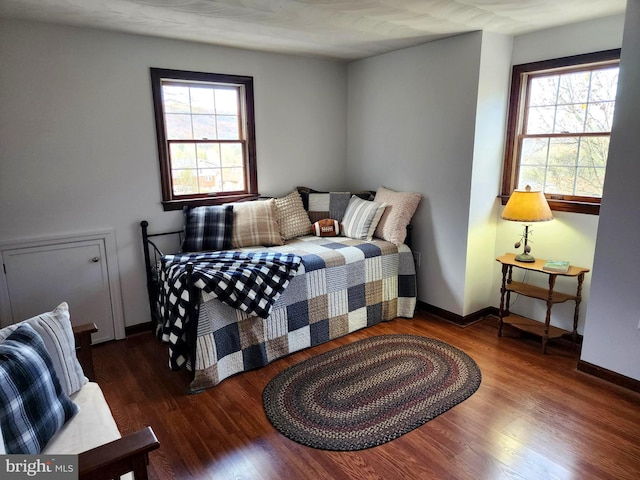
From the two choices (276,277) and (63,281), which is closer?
(276,277)

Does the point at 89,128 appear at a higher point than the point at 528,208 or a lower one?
higher

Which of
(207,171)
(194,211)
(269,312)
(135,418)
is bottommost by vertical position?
(135,418)

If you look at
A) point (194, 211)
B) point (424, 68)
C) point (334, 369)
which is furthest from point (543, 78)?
point (194, 211)

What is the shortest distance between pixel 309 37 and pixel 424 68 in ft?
3.35

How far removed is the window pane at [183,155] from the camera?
3443 millimetres

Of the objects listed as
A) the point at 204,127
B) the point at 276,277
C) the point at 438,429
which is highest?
the point at 204,127

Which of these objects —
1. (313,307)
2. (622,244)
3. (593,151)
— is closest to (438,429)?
(313,307)

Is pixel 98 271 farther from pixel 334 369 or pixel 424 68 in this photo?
pixel 424 68

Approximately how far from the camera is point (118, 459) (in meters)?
1.23

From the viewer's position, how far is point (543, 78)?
324 cm

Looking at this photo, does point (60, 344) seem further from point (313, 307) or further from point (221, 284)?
point (313, 307)

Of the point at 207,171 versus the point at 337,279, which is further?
the point at 207,171

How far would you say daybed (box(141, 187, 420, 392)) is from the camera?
2.62 metres

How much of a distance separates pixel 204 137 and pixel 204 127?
0.28 ft
